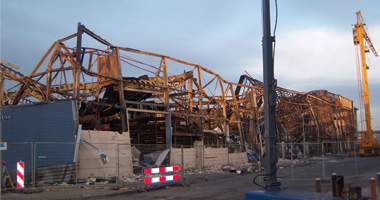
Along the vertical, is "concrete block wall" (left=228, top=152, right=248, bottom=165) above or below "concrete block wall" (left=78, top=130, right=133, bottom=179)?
below

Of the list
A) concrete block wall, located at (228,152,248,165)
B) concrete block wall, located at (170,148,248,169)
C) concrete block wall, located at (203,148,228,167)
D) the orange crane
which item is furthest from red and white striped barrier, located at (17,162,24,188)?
the orange crane

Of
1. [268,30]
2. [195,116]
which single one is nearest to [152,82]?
[195,116]

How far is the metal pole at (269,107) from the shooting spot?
8.37 m

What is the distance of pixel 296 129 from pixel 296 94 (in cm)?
551

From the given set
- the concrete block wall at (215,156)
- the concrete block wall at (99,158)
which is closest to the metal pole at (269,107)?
the concrete block wall at (99,158)

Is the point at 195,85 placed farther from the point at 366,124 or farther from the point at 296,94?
the point at 366,124

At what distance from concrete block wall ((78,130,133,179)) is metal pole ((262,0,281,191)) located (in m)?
10.4

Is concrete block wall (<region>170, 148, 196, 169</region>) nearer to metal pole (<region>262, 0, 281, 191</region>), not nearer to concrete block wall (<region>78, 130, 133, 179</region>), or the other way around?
concrete block wall (<region>78, 130, 133, 179</region>)

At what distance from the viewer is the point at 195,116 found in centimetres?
3020

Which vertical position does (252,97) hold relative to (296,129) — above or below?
above

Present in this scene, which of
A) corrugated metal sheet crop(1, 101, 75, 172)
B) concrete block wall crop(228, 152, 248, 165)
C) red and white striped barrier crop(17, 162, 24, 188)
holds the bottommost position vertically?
concrete block wall crop(228, 152, 248, 165)

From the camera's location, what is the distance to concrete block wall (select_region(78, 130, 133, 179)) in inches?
747

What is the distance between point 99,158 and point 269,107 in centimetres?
1317

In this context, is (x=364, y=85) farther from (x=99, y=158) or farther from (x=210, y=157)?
(x=99, y=158)
